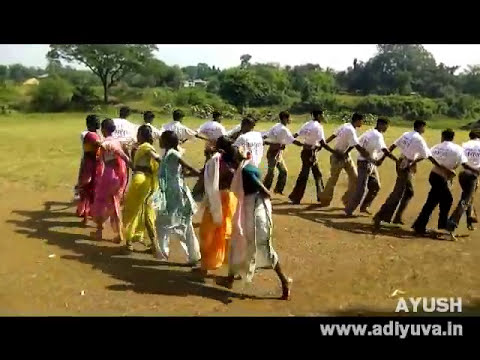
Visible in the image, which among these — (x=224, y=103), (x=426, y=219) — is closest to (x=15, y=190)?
(x=426, y=219)

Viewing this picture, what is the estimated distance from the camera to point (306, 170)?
10.3m

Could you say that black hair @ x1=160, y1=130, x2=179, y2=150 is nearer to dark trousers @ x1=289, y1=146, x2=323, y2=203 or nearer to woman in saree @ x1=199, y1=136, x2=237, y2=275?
woman in saree @ x1=199, y1=136, x2=237, y2=275

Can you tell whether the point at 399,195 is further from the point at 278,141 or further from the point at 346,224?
the point at 278,141

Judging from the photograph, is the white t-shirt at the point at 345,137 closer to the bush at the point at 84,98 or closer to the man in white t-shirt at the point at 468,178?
the man in white t-shirt at the point at 468,178

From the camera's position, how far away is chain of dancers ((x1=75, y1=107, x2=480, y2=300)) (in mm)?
6051

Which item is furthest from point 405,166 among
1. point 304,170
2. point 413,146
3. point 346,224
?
point 304,170

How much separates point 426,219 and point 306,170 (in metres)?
2.47

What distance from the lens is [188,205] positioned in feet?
22.3

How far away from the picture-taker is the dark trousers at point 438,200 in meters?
8.40

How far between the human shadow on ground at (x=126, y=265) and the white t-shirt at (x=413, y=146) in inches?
150

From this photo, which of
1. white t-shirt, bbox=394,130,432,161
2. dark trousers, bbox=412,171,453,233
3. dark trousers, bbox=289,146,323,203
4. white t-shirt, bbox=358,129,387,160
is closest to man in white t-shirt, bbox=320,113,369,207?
white t-shirt, bbox=358,129,387,160

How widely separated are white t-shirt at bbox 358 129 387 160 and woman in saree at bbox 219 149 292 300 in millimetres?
3743

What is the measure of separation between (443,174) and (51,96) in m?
35.6
